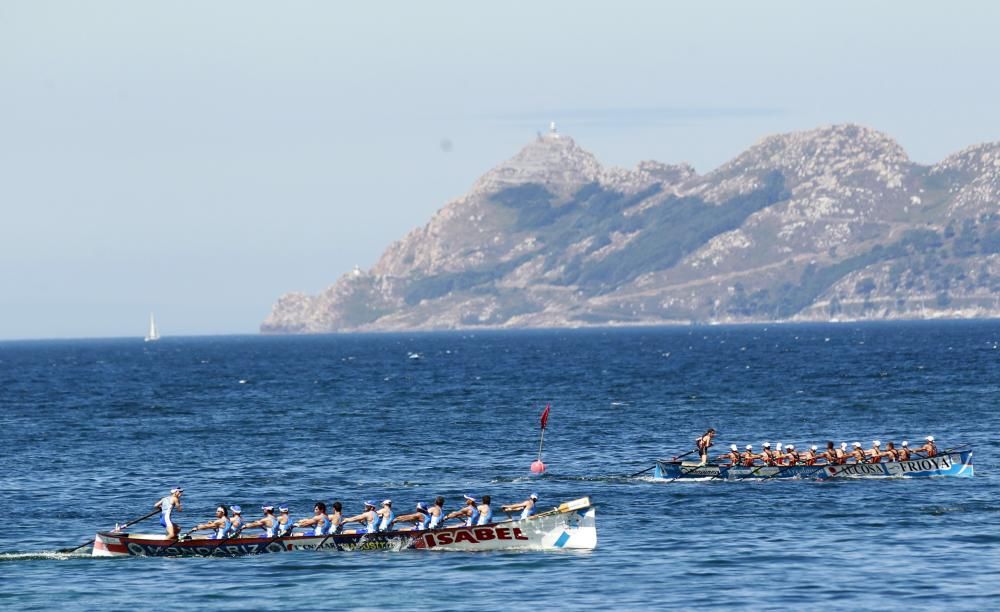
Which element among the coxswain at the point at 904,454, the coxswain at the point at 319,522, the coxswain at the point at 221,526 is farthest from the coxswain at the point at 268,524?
the coxswain at the point at 904,454

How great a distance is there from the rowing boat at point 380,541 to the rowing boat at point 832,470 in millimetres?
20532

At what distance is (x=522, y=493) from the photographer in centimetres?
7206

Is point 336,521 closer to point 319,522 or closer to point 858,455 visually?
point 319,522

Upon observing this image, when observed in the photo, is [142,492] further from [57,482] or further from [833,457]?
[833,457]

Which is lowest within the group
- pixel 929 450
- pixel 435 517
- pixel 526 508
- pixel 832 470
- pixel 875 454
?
pixel 435 517

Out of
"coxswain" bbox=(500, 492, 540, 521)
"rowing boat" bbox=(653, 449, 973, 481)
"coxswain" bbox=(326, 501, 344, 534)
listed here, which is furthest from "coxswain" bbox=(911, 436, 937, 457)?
"coxswain" bbox=(326, 501, 344, 534)

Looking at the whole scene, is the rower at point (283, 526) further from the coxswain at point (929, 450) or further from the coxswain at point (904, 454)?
the coxswain at point (929, 450)

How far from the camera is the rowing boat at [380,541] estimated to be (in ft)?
181

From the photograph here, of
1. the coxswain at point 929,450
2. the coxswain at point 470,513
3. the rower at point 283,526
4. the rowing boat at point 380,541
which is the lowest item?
the rowing boat at point 380,541

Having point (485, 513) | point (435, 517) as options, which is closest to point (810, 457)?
point (485, 513)

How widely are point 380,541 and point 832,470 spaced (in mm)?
26476

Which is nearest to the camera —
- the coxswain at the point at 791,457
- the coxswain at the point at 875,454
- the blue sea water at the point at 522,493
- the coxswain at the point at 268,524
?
the blue sea water at the point at 522,493

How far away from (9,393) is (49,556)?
118m

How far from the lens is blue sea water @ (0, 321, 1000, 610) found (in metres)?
48.3
